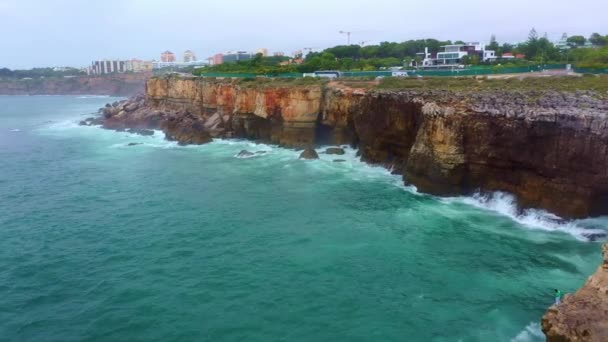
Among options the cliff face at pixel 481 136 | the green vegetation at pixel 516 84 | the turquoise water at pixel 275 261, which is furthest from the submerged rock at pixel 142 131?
the green vegetation at pixel 516 84

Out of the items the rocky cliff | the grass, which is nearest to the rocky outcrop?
the rocky cliff

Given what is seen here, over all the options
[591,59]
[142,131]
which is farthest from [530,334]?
[142,131]

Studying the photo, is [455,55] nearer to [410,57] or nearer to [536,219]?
[410,57]

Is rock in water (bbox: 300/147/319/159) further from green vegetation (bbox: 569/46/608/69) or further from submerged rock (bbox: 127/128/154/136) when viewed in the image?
submerged rock (bbox: 127/128/154/136)

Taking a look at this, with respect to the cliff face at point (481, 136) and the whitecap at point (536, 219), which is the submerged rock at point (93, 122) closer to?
the cliff face at point (481, 136)

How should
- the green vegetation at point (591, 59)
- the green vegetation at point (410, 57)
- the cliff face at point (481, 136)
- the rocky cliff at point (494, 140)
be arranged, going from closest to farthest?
1. the rocky cliff at point (494, 140)
2. the cliff face at point (481, 136)
3. the green vegetation at point (591, 59)
4. the green vegetation at point (410, 57)

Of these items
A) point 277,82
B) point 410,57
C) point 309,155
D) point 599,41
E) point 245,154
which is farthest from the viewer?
point 410,57
